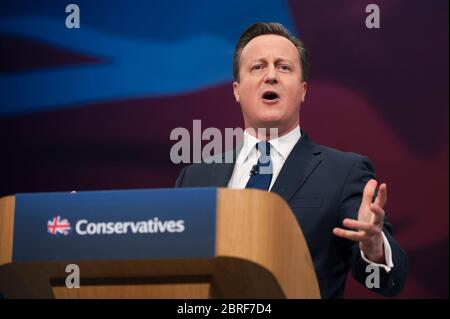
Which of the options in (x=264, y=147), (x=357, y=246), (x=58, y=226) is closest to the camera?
(x=58, y=226)

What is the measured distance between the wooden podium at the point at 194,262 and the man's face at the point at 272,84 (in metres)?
0.92

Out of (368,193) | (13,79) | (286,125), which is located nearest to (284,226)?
(368,193)

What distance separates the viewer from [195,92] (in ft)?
11.2

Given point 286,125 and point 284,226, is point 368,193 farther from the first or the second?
point 286,125

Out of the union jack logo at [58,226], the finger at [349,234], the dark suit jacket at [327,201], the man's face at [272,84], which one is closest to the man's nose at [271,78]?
the man's face at [272,84]

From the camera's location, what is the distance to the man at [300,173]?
187 cm

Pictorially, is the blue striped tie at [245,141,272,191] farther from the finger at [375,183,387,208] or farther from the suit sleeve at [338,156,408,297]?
the finger at [375,183,387,208]

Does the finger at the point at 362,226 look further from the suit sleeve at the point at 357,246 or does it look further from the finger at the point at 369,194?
the suit sleeve at the point at 357,246

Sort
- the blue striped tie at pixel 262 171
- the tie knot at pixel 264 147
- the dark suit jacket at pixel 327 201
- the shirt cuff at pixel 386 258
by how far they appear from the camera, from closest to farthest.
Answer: the shirt cuff at pixel 386 258, the dark suit jacket at pixel 327 201, the blue striped tie at pixel 262 171, the tie knot at pixel 264 147

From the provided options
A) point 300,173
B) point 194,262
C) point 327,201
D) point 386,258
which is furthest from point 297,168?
point 194,262

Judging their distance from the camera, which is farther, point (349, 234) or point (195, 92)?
point (195, 92)

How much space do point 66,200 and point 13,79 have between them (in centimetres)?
223

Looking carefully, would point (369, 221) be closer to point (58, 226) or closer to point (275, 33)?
point (58, 226)

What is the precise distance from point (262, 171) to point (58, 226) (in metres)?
0.88
